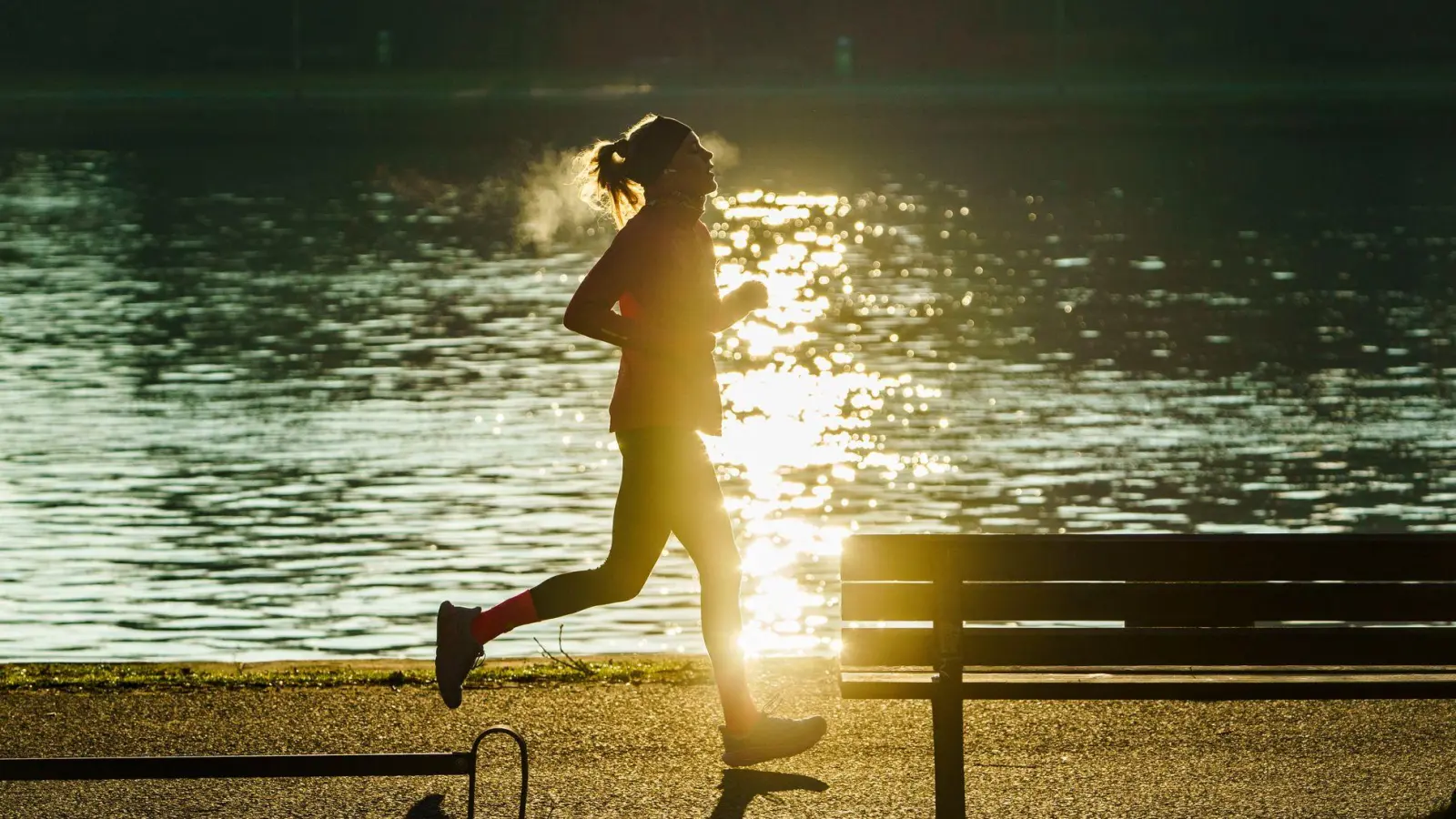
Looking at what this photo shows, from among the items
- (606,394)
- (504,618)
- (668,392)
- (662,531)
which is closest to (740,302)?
(668,392)

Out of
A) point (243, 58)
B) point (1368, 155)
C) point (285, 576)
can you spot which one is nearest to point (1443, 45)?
point (1368, 155)

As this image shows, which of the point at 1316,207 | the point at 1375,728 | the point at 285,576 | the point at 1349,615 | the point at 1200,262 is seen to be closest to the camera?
the point at 1349,615

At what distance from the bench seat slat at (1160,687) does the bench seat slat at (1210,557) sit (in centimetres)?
33

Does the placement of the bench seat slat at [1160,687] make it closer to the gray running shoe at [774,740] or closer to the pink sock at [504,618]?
the gray running shoe at [774,740]

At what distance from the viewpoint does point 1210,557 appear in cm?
537

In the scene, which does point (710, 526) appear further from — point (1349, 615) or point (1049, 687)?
point (1349, 615)

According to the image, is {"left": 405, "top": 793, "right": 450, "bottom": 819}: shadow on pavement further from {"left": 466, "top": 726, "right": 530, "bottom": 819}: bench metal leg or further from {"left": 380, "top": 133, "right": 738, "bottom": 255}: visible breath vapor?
{"left": 380, "top": 133, "right": 738, "bottom": 255}: visible breath vapor

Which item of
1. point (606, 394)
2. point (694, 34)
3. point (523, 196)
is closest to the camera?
point (606, 394)

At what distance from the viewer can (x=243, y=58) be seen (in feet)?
200

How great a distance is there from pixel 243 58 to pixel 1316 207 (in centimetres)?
3281

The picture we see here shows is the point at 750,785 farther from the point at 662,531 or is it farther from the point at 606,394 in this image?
the point at 606,394

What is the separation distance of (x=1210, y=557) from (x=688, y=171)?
177 centimetres

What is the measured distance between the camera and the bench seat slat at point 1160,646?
548 cm

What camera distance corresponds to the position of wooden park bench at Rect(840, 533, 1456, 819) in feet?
17.6
